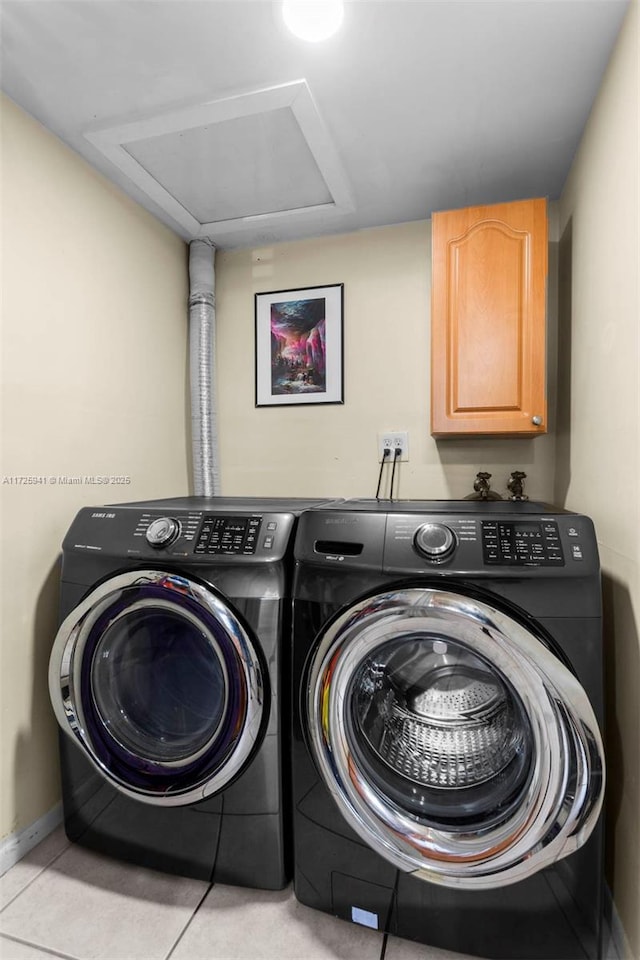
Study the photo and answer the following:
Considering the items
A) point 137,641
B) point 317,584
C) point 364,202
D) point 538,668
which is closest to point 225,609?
point 317,584

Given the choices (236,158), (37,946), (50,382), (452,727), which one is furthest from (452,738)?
(236,158)

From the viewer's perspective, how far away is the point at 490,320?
1.80 m

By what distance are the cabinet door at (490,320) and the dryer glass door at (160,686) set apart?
3.73 ft

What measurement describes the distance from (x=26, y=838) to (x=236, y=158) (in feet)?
7.70

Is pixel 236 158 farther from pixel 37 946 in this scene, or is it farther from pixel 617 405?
pixel 37 946

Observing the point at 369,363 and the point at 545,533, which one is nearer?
the point at 545,533

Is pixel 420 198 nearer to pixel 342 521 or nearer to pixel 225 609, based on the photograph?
pixel 342 521

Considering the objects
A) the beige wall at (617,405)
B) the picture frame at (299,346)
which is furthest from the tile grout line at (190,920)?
the picture frame at (299,346)

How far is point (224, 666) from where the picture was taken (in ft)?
4.17

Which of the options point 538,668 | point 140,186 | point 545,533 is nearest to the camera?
point 538,668

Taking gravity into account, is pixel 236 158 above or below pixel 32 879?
above

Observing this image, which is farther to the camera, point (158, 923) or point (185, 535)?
point (185, 535)

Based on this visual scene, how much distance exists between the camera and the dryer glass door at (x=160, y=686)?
127cm

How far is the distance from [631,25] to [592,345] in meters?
0.77
